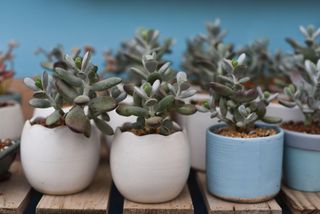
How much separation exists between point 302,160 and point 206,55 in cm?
36

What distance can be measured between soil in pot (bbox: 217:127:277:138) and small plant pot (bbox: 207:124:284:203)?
2 cm

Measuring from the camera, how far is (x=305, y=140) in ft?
2.57

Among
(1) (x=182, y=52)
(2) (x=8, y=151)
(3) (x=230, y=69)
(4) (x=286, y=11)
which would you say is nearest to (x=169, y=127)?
(3) (x=230, y=69)

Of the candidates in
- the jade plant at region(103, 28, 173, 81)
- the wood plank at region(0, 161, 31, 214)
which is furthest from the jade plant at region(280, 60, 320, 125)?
the wood plank at region(0, 161, 31, 214)

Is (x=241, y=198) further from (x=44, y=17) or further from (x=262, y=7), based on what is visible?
(x=44, y=17)

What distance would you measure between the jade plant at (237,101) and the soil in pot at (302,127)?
2.9 inches

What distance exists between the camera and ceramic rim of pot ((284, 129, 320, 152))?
0.78 metres

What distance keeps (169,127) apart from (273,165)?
17 centimetres

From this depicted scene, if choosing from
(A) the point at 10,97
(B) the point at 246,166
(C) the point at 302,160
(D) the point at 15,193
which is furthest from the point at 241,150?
(A) the point at 10,97

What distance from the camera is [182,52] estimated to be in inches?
48.7

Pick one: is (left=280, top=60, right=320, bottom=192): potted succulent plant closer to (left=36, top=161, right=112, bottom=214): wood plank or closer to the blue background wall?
(left=36, top=161, right=112, bottom=214): wood plank

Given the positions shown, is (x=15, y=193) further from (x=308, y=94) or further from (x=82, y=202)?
(x=308, y=94)

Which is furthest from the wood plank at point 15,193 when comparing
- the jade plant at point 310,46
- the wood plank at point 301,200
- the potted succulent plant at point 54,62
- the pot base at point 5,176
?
the jade plant at point 310,46

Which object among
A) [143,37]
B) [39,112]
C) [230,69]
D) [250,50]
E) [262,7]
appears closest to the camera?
[230,69]
